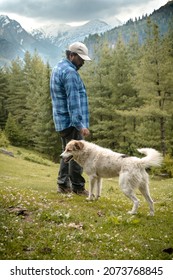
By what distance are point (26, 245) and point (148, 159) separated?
11.8 feet

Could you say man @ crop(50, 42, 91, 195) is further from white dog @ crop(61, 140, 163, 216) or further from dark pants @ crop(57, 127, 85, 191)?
white dog @ crop(61, 140, 163, 216)

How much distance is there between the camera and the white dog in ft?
27.5

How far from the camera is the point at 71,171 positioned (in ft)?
35.0

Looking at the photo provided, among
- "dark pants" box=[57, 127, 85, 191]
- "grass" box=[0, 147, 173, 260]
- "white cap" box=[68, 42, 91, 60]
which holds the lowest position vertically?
"grass" box=[0, 147, 173, 260]

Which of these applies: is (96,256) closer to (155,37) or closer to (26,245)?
(26,245)

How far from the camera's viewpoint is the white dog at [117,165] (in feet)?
27.5

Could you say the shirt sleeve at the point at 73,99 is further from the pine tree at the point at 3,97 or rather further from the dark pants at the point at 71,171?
the pine tree at the point at 3,97

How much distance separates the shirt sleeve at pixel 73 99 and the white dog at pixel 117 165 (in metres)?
0.60

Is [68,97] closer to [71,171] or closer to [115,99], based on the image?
[71,171]

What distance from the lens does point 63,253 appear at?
605 cm

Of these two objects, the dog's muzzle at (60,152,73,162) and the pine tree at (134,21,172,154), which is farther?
the pine tree at (134,21,172,154)

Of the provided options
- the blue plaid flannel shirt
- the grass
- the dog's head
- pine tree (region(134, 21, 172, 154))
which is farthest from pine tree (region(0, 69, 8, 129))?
the grass

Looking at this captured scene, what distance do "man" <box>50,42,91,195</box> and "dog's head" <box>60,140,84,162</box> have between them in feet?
1.31
